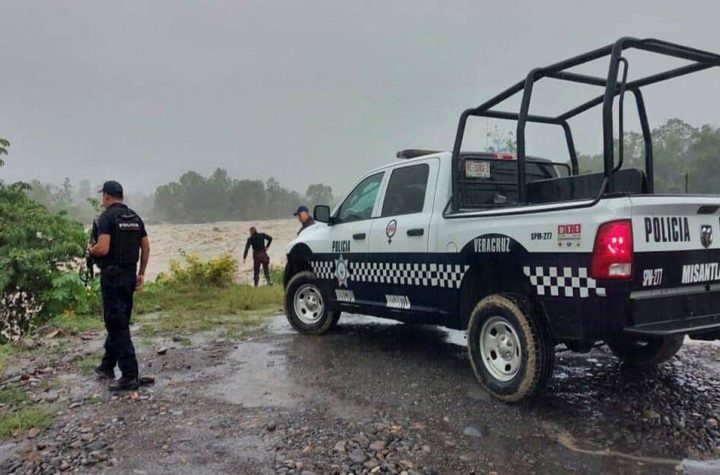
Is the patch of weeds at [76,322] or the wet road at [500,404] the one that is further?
the patch of weeds at [76,322]

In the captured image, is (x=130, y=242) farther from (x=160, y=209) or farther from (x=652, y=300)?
(x=160, y=209)

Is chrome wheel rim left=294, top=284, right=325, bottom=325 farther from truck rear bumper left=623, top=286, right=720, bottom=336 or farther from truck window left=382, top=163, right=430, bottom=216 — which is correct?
truck rear bumper left=623, top=286, right=720, bottom=336

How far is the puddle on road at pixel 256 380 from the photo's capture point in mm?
4293

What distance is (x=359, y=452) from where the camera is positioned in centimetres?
324

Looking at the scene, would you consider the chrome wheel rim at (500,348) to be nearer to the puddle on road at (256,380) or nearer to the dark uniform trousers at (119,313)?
the puddle on road at (256,380)

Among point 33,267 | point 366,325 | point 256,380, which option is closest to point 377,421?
point 256,380

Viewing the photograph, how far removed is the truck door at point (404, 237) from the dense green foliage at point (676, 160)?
1.54 m

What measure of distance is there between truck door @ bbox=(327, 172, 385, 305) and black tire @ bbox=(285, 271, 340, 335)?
366 millimetres

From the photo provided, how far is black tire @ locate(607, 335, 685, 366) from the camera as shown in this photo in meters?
4.66

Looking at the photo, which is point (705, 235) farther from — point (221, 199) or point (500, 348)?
point (221, 199)

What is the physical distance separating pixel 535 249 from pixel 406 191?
5.87 feet

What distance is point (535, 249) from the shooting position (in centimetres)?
373


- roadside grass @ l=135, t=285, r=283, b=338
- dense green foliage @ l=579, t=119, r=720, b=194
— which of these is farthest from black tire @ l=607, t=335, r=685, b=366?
roadside grass @ l=135, t=285, r=283, b=338

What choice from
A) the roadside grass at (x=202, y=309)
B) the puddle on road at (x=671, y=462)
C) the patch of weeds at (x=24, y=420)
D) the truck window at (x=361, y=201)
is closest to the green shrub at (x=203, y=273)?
the roadside grass at (x=202, y=309)
